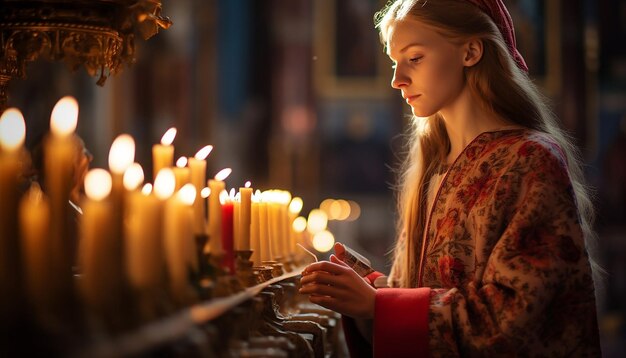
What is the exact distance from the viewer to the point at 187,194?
183cm

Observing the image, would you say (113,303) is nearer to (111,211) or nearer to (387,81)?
(111,211)

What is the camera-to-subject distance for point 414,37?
2.71 metres

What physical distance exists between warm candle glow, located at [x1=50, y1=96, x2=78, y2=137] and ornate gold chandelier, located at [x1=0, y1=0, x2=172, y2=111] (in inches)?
33.7

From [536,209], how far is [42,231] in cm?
143

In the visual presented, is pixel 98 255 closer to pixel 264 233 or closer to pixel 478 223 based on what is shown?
pixel 264 233

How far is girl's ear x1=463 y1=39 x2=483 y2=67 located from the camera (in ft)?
9.02

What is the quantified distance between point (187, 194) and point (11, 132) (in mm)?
536

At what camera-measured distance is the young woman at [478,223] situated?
7.63 ft

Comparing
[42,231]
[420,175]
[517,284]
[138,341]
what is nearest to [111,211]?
[42,231]

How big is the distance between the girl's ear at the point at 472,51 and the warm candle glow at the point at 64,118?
1.48 meters

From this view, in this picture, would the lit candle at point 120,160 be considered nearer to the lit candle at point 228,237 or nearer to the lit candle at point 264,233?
the lit candle at point 228,237

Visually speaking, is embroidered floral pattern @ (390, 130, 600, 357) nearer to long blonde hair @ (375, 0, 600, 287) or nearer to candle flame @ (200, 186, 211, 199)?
long blonde hair @ (375, 0, 600, 287)

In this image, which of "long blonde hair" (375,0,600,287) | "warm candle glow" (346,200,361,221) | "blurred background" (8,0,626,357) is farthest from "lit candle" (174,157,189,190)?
"warm candle glow" (346,200,361,221)

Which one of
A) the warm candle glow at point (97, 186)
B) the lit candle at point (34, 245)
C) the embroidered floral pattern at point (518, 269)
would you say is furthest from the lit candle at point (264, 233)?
the lit candle at point (34, 245)
